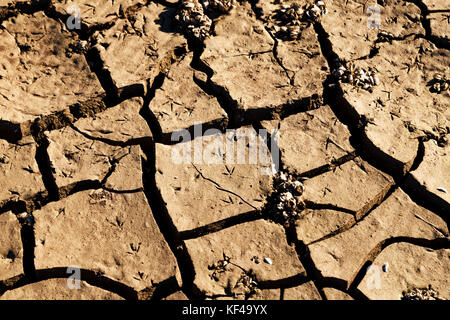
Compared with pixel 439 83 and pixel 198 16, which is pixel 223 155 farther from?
pixel 439 83

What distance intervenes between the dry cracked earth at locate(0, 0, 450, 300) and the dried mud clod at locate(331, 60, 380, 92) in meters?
0.01

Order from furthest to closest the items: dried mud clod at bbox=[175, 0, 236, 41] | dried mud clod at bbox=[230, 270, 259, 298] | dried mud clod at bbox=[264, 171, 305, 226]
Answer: dried mud clod at bbox=[175, 0, 236, 41] → dried mud clod at bbox=[264, 171, 305, 226] → dried mud clod at bbox=[230, 270, 259, 298]

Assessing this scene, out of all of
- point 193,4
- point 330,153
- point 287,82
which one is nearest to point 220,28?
point 193,4

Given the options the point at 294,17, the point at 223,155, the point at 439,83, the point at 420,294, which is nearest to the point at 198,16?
the point at 294,17

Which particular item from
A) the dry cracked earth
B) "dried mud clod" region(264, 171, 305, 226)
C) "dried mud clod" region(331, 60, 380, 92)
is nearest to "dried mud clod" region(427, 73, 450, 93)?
the dry cracked earth

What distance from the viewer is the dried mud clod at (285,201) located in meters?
2.57

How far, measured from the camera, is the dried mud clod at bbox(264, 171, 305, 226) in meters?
2.57

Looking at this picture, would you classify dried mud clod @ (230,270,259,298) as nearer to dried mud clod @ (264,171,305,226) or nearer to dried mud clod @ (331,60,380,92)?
dried mud clod @ (264,171,305,226)

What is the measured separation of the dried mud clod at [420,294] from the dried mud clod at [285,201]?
2.18ft

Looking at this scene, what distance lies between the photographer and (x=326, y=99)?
3.01m

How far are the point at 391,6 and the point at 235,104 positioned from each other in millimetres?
1476

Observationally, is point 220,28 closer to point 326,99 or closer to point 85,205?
point 326,99

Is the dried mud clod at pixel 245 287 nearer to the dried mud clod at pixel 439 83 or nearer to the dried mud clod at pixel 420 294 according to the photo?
the dried mud clod at pixel 420 294

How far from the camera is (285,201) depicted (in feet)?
8.46
